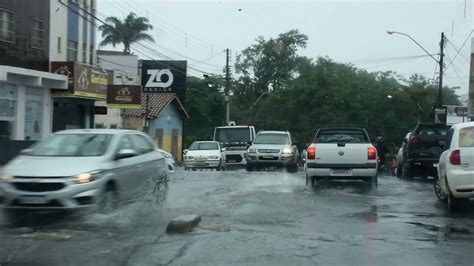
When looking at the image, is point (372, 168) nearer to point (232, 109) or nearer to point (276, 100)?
A: point (276, 100)

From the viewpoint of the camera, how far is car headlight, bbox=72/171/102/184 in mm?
9797

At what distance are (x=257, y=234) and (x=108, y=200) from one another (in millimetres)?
2859

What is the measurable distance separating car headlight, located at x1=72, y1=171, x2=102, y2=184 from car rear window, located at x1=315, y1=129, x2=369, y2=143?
300 inches

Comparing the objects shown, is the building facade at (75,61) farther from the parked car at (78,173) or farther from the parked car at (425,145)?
the parked car at (78,173)

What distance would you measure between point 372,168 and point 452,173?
4.85 m

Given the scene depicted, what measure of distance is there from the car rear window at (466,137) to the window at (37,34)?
836 inches

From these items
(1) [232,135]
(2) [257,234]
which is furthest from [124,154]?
(1) [232,135]

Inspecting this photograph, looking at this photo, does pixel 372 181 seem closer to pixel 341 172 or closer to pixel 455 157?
pixel 341 172

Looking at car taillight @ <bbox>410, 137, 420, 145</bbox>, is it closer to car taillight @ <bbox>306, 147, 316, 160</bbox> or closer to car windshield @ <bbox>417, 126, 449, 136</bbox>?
car windshield @ <bbox>417, 126, 449, 136</bbox>

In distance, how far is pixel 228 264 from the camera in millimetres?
7117

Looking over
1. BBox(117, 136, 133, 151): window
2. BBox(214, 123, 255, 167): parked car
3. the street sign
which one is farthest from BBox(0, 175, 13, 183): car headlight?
the street sign

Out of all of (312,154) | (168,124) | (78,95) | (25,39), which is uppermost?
(25,39)

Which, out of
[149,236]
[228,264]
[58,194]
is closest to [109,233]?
[149,236]

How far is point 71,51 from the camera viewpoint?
31.3 m
